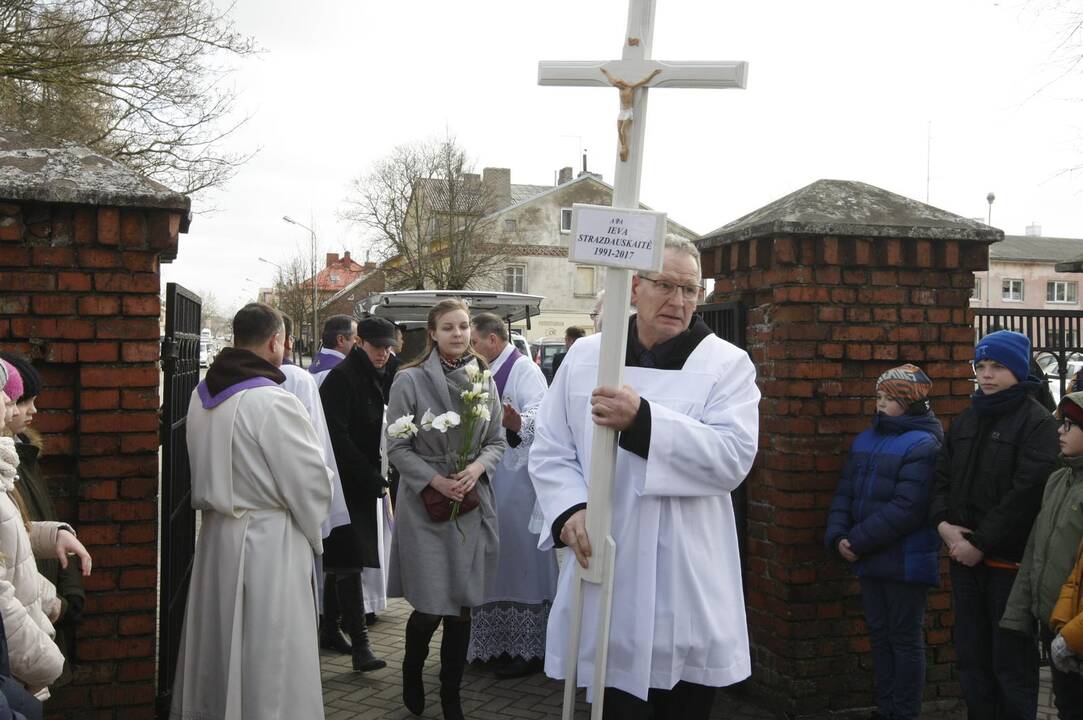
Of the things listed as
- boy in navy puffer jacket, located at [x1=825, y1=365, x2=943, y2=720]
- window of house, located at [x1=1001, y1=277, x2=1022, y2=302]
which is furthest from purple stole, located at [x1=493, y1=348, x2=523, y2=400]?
window of house, located at [x1=1001, y1=277, x2=1022, y2=302]

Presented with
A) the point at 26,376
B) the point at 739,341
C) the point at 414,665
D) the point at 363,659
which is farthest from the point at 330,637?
the point at 26,376

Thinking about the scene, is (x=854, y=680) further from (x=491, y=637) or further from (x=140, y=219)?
(x=140, y=219)

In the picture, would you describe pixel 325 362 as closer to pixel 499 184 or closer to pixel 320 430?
pixel 320 430

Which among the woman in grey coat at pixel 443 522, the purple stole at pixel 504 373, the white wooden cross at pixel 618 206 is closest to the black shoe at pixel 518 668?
the woman in grey coat at pixel 443 522

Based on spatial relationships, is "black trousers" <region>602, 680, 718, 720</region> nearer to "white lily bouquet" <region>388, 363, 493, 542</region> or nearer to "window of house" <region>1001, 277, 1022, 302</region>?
"white lily bouquet" <region>388, 363, 493, 542</region>

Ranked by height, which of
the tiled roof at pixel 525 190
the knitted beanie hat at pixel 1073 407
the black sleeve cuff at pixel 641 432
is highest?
the tiled roof at pixel 525 190

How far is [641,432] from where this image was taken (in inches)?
118

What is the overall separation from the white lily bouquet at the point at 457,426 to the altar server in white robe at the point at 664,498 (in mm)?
1534

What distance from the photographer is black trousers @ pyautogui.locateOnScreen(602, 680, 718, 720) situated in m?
3.16

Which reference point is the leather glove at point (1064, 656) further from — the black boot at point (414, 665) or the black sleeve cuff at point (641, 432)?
the black boot at point (414, 665)

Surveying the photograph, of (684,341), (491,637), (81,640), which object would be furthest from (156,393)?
(491,637)

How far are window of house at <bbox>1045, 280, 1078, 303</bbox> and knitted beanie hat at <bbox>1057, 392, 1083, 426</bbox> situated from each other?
5705 centimetres

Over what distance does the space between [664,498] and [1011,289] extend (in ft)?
189

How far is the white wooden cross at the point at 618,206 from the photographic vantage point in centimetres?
295
